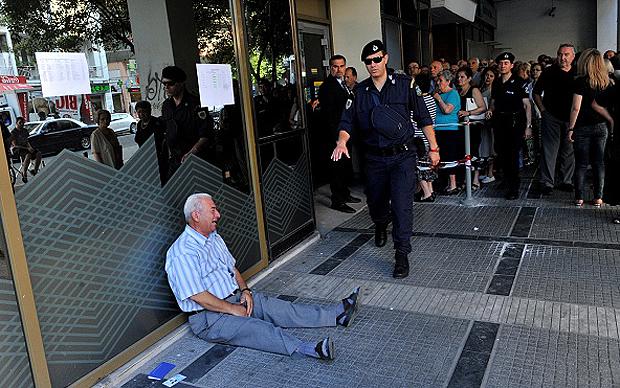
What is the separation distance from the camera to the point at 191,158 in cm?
373

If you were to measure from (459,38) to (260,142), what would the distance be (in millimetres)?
11137

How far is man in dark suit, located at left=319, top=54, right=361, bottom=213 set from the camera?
627cm

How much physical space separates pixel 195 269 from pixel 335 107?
3.58 meters

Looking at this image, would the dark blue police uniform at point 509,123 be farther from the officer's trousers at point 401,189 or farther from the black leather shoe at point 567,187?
the officer's trousers at point 401,189

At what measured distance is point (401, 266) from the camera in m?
4.24

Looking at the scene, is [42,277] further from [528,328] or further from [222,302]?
[528,328]

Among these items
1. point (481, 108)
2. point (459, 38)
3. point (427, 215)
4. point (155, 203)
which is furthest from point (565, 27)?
point (155, 203)

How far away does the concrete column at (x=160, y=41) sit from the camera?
132 inches

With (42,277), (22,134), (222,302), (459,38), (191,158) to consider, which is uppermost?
(459,38)

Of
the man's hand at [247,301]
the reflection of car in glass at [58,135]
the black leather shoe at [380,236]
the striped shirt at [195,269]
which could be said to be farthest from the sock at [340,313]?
the reflection of car in glass at [58,135]

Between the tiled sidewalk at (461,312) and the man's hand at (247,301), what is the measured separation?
0.25 m

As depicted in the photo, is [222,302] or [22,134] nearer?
[22,134]

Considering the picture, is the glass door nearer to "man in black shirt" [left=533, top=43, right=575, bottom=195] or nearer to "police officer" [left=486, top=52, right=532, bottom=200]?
"police officer" [left=486, top=52, right=532, bottom=200]

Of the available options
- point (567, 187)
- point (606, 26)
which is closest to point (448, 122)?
point (567, 187)
